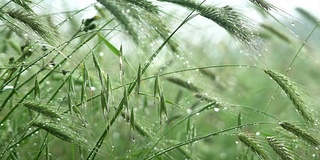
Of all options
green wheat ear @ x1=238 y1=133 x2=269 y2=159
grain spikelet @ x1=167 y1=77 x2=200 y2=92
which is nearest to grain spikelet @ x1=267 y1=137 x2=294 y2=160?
green wheat ear @ x1=238 y1=133 x2=269 y2=159

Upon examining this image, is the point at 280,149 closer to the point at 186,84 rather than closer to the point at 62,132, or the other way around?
the point at 62,132

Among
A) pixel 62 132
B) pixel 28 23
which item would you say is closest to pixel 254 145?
pixel 62 132

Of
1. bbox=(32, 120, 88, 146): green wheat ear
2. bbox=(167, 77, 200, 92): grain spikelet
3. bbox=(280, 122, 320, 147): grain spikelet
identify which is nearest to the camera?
bbox=(32, 120, 88, 146): green wheat ear

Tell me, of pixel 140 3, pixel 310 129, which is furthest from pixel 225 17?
pixel 310 129

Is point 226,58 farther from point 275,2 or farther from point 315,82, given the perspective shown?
point 275,2

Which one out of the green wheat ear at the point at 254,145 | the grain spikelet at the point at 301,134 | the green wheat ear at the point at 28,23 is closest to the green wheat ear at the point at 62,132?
the green wheat ear at the point at 28,23

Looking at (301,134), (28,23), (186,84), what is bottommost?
(186,84)

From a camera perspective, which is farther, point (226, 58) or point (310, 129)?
point (226, 58)

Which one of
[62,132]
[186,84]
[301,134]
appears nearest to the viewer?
[62,132]

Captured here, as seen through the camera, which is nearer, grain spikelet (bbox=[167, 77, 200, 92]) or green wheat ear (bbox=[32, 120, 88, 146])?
green wheat ear (bbox=[32, 120, 88, 146])

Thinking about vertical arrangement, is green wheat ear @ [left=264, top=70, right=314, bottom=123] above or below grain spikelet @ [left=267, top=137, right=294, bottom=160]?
above

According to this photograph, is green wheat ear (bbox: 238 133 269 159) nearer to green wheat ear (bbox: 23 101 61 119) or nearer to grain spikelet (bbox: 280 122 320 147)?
grain spikelet (bbox: 280 122 320 147)
